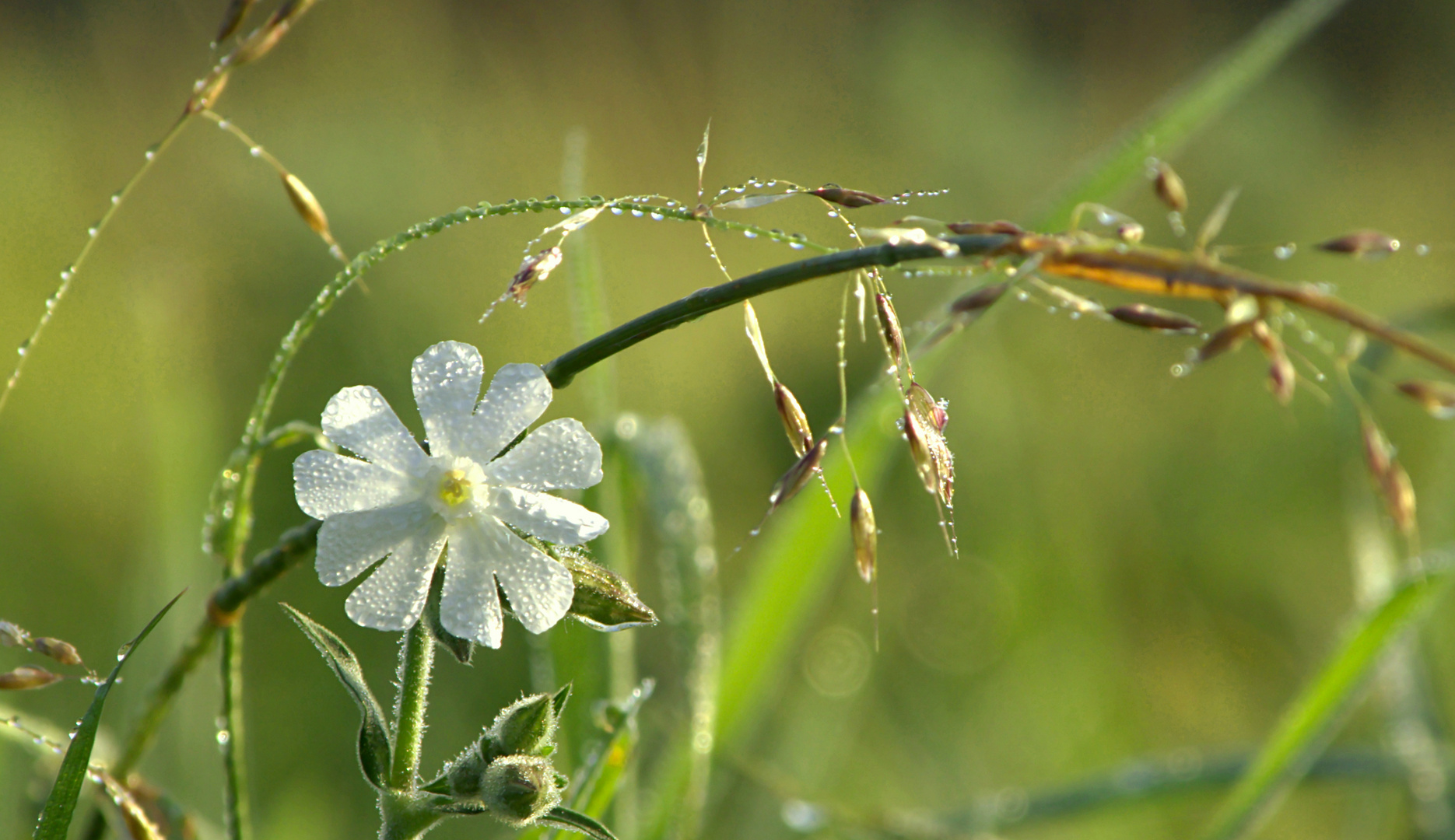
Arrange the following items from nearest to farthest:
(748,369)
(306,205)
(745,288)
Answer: (745,288) → (306,205) → (748,369)

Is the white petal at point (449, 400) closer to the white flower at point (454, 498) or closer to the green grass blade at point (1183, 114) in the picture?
the white flower at point (454, 498)

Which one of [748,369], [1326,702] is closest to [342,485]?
[1326,702]

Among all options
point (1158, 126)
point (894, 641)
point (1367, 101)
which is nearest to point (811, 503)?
point (1158, 126)

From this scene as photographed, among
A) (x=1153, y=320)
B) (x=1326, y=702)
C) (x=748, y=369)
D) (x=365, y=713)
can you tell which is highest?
(x=748, y=369)

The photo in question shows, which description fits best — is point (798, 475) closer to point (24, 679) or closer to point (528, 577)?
point (528, 577)

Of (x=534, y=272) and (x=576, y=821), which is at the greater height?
(x=534, y=272)

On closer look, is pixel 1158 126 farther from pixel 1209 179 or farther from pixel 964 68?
pixel 1209 179
